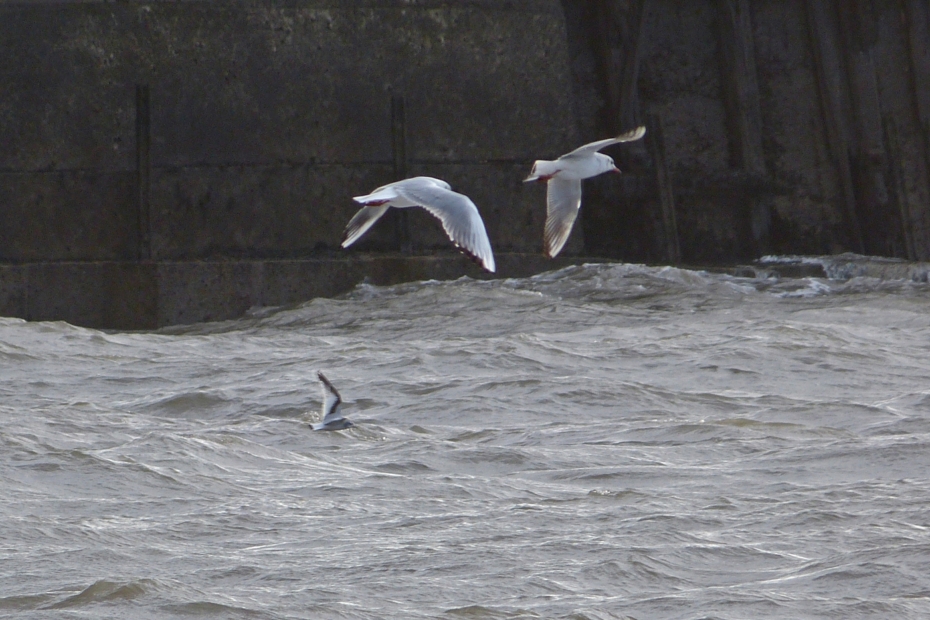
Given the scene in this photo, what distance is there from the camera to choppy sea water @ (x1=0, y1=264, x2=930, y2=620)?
13.5ft

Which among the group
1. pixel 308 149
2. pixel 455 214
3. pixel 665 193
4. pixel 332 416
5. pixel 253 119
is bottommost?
pixel 332 416

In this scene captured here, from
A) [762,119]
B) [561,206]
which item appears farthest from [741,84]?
[561,206]

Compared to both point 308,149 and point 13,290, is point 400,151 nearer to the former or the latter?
point 308,149

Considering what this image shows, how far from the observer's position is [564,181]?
9.01 meters

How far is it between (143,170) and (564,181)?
431 centimetres

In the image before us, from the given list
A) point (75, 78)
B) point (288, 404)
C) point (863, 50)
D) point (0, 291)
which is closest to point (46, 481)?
point (288, 404)

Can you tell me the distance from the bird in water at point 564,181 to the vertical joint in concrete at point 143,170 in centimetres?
420

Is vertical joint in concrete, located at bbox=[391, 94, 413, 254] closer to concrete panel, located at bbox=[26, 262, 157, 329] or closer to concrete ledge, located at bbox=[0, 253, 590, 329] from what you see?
concrete ledge, located at bbox=[0, 253, 590, 329]

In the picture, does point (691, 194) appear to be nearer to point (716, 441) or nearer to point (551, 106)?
point (551, 106)

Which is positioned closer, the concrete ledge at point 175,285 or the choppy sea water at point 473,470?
the choppy sea water at point 473,470

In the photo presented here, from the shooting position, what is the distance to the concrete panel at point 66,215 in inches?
467

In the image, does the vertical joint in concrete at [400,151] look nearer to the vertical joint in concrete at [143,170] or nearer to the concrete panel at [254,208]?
the concrete panel at [254,208]

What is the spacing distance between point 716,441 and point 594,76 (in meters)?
8.42

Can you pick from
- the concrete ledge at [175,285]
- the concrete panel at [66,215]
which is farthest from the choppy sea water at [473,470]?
the concrete panel at [66,215]
